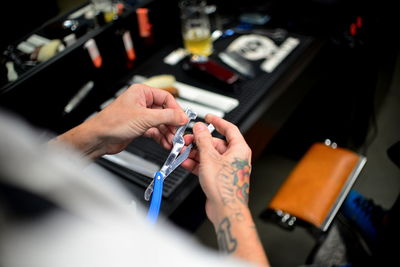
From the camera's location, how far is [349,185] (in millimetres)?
1113

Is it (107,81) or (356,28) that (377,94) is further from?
(107,81)

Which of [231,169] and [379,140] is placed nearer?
[231,169]

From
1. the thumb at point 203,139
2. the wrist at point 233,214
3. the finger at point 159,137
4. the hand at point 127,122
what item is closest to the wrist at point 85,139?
the hand at point 127,122

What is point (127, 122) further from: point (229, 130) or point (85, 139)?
point (229, 130)

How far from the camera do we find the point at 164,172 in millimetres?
744

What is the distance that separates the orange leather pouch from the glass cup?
56 centimetres

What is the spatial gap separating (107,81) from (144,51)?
0.21 m

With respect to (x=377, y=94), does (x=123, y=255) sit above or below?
above

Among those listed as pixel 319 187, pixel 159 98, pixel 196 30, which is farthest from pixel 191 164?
pixel 196 30

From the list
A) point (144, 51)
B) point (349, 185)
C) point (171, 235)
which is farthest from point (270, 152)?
point (171, 235)

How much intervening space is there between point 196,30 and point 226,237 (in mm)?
891

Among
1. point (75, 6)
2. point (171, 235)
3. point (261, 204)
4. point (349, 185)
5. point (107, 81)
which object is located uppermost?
point (75, 6)

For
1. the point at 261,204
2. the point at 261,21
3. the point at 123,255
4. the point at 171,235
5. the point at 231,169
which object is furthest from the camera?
the point at 261,204

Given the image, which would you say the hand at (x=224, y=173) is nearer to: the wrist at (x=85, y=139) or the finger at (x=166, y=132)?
the finger at (x=166, y=132)
